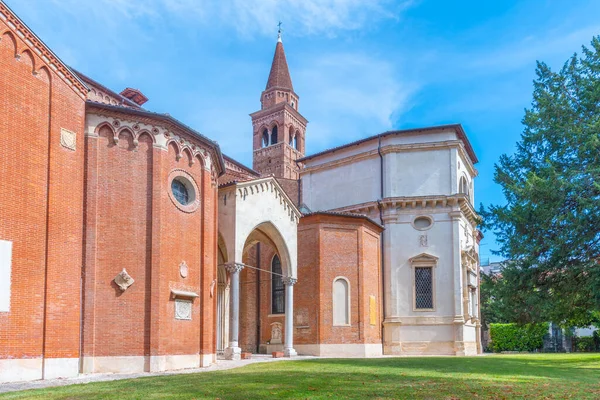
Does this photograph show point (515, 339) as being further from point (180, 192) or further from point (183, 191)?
point (180, 192)

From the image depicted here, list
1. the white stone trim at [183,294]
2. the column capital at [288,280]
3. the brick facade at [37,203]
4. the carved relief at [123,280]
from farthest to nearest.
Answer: the column capital at [288,280] < the white stone trim at [183,294] < the carved relief at [123,280] < the brick facade at [37,203]

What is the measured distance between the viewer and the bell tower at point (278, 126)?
5969 centimetres

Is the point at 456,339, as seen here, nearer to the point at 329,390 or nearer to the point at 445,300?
the point at 445,300

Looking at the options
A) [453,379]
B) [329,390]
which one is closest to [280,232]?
[453,379]

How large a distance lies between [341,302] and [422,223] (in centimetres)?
726

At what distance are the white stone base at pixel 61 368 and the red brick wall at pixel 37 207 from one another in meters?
0.17

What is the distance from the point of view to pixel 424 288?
32.1 meters

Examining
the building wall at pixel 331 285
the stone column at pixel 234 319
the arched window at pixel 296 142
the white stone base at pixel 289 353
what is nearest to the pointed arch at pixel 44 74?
the stone column at pixel 234 319

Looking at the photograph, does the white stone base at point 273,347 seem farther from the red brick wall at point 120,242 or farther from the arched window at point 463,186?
the arched window at point 463,186

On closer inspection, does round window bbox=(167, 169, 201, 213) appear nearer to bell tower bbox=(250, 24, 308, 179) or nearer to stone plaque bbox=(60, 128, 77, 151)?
stone plaque bbox=(60, 128, 77, 151)

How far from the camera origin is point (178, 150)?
19.2 meters

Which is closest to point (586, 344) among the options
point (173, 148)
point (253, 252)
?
point (253, 252)

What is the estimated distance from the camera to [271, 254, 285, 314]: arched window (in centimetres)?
3016

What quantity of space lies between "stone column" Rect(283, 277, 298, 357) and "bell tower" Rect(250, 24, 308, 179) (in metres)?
32.9
